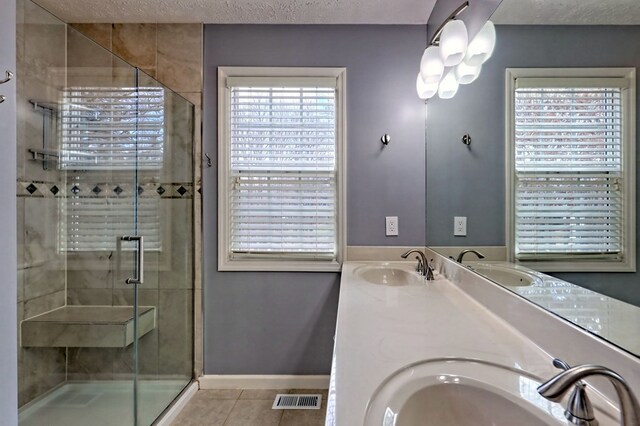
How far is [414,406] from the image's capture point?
618 mm

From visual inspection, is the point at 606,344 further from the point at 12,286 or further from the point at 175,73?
the point at 175,73

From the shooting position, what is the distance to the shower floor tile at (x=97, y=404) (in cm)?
156

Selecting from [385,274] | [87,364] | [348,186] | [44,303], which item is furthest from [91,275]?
[385,274]

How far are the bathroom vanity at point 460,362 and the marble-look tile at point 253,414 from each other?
43.6 inches

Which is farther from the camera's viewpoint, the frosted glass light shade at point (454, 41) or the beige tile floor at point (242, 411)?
the beige tile floor at point (242, 411)

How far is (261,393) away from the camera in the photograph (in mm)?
1933

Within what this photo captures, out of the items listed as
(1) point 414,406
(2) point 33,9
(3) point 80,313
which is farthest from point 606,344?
(2) point 33,9

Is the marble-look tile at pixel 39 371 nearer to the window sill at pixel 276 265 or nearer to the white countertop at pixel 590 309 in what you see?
the window sill at pixel 276 265

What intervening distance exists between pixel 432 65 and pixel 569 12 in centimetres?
89

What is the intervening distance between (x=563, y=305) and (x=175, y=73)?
238cm

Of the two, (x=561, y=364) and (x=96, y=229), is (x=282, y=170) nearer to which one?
(x=96, y=229)

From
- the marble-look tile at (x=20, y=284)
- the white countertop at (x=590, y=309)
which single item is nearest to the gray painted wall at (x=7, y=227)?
the marble-look tile at (x=20, y=284)

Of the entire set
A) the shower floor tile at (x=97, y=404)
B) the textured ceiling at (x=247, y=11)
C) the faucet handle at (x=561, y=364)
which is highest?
the textured ceiling at (x=247, y=11)

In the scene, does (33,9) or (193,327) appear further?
(193,327)
